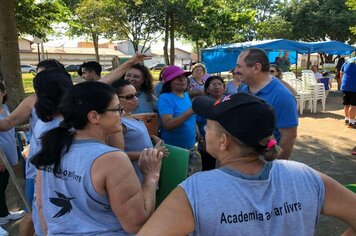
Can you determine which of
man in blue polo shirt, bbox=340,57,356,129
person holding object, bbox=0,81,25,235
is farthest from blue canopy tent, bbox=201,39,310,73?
person holding object, bbox=0,81,25,235

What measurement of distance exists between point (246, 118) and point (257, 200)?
11.4 inches

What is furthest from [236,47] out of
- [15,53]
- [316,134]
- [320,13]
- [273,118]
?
[320,13]

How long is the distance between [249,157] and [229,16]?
2011cm

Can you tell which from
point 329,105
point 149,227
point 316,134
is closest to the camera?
point 149,227

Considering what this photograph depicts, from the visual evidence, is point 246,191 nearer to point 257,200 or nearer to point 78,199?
point 257,200

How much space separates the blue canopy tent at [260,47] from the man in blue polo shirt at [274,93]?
9.46 meters

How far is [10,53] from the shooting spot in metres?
7.26

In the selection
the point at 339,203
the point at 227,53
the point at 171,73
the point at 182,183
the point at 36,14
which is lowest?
the point at 339,203

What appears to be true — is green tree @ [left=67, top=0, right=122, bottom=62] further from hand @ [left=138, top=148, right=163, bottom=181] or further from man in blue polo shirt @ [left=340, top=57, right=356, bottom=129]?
hand @ [left=138, top=148, right=163, bottom=181]

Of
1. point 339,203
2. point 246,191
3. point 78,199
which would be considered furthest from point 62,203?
point 339,203

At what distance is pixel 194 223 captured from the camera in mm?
1131

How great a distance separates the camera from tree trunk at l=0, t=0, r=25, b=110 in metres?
7.07

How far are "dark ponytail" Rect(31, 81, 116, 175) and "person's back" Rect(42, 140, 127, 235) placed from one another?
43mm

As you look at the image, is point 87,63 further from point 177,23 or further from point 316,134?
point 177,23
